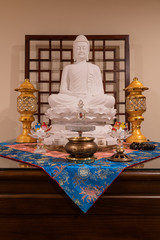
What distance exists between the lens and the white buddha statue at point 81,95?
5.63 ft

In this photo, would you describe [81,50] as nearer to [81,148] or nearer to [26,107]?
[26,107]

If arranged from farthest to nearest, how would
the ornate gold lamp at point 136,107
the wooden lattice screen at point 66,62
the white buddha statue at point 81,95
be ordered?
the wooden lattice screen at point 66,62
the ornate gold lamp at point 136,107
the white buddha statue at point 81,95

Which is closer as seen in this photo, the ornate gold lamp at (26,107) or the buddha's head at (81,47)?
the ornate gold lamp at (26,107)

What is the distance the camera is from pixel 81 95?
6.31ft

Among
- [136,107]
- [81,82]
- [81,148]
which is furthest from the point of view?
[81,82]

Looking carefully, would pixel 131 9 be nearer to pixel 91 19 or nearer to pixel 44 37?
pixel 91 19

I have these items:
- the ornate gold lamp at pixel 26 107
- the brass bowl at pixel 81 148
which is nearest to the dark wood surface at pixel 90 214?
the brass bowl at pixel 81 148

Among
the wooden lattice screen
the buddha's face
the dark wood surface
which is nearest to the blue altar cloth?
the dark wood surface

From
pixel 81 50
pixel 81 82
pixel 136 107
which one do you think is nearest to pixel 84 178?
pixel 136 107

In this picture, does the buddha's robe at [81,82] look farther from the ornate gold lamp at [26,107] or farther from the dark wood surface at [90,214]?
the dark wood surface at [90,214]

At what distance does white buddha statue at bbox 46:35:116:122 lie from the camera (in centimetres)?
171

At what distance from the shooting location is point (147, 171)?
90cm

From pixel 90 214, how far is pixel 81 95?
1230 mm

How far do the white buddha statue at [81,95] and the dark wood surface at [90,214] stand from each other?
0.87m
